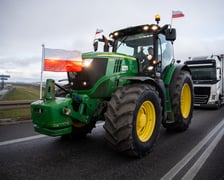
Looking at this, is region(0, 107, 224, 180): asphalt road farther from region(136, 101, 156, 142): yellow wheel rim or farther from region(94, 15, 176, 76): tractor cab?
region(94, 15, 176, 76): tractor cab

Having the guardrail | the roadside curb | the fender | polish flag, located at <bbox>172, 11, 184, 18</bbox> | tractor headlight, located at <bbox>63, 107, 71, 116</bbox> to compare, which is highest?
polish flag, located at <bbox>172, 11, 184, 18</bbox>

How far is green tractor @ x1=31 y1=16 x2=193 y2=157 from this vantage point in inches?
111

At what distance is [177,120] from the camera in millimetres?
4547

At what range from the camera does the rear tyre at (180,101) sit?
175 inches

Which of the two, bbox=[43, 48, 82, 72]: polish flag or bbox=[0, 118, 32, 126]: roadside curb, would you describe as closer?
bbox=[43, 48, 82, 72]: polish flag

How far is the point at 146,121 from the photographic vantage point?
135 inches

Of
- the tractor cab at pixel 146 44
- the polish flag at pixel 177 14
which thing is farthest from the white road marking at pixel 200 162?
the polish flag at pixel 177 14

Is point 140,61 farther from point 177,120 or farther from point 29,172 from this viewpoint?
point 29,172

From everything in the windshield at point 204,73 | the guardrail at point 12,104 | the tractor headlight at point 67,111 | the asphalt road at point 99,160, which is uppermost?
the windshield at point 204,73

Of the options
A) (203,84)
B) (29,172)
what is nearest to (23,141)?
(29,172)

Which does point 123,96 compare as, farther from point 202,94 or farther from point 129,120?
point 202,94

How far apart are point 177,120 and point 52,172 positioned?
3168 millimetres

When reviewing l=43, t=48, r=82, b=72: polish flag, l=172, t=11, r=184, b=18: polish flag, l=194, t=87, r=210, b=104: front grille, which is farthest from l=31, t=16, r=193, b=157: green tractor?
l=194, t=87, r=210, b=104: front grille

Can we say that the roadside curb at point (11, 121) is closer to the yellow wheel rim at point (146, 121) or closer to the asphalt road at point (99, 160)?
the asphalt road at point (99, 160)
